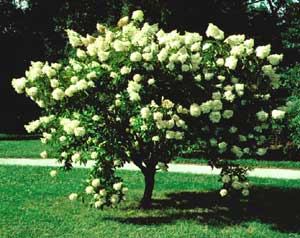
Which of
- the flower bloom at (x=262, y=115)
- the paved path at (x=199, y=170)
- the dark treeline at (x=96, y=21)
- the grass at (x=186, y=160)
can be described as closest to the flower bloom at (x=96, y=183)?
the flower bloom at (x=262, y=115)

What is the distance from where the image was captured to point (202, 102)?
8.26 metres

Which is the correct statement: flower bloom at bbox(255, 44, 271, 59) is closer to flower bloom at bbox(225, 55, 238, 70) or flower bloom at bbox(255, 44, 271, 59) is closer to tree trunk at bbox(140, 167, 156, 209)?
flower bloom at bbox(225, 55, 238, 70)

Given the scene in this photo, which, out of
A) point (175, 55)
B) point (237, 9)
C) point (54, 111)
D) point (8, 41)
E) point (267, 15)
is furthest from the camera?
point (8, 41)

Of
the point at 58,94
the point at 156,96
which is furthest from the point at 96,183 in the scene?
the point at 156,96

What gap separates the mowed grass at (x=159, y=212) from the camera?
7.94m

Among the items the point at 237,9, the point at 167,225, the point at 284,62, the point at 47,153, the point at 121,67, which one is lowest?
the point at 167,225

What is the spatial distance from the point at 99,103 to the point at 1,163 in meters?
7.92

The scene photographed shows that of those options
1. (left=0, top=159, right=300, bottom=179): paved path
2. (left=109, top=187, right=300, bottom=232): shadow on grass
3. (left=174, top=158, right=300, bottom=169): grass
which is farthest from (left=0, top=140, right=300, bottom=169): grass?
(left=109, top=187, right=300, bottom=232): shadow on grass

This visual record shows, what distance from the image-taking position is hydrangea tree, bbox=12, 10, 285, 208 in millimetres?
8094

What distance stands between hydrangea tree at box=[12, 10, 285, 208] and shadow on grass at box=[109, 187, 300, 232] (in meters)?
0.60

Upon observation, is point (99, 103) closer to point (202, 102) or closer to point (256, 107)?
point (202, 102)

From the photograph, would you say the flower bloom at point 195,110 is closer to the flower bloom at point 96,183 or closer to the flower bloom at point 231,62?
the flower bloom at point 231,62

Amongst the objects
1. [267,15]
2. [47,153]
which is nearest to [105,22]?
[267,15]

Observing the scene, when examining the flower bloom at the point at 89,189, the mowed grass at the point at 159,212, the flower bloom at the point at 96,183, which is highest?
the flower bloom at the point at 96,183
